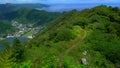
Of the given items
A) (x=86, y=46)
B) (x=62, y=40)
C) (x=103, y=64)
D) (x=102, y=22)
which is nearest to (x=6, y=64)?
(x=103, y=64)

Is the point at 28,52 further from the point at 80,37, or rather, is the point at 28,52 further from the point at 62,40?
the point at 80,37

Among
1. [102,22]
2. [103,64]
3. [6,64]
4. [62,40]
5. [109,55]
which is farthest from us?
[102,22]

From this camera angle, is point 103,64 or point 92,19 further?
point 92,19

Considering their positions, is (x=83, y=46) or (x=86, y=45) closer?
(x=83, y=46)

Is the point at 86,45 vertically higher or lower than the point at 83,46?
lower

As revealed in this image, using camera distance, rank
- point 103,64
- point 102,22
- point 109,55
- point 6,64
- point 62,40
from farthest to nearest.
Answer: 1. point 102,22
2. point 62,40
3. point 109,55
4. point 103,64
5. point 6,64

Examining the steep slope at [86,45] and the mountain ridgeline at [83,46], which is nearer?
the mountain ridgeline at [83,46]

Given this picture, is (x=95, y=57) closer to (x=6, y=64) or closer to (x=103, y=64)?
(x=103, y=64)

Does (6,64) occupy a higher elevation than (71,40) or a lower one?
higher

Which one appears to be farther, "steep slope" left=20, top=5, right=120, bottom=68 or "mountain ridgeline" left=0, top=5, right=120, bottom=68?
"steep slope" left=20, top=5, right=120, bottom=68

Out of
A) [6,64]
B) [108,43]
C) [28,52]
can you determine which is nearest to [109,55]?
[108,43]
